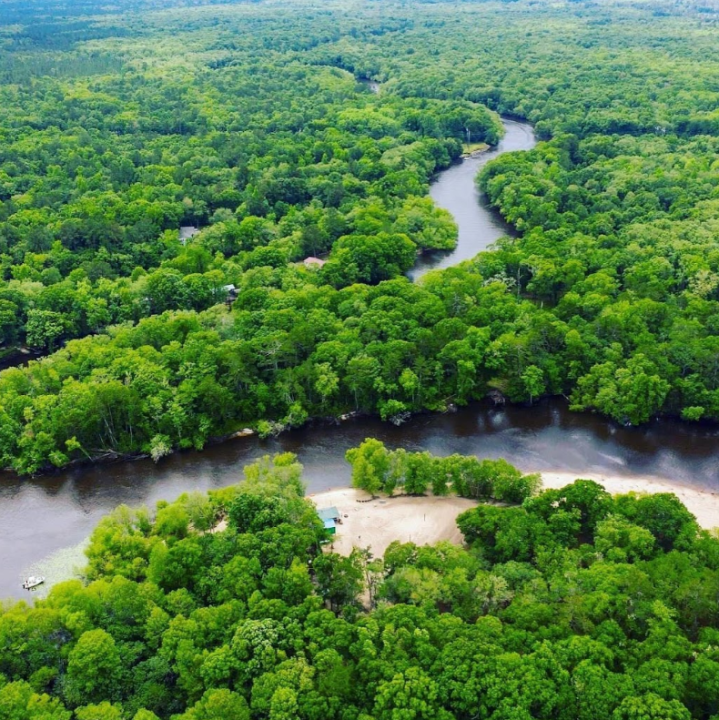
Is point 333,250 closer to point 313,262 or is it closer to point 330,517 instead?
point 313,262

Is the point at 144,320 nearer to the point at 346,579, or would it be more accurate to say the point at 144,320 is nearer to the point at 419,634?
the point at 346,579

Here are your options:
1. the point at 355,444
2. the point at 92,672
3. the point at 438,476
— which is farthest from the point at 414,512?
the point at 92,672

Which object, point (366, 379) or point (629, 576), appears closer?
point (629, 576)

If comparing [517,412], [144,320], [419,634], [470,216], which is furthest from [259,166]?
[419,634]

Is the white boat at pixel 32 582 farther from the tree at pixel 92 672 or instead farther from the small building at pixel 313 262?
the small building at pixel 313 262

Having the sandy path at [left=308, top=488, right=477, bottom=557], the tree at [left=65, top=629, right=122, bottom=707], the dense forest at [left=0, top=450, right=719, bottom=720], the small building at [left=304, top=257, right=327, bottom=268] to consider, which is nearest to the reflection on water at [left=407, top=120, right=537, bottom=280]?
the small building at [left=304, top=257, right=327, bottom=268]

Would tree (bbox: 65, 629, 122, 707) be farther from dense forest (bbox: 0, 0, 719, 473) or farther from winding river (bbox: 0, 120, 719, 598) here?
dense forest (bbox: 0, 0, 719, 473)

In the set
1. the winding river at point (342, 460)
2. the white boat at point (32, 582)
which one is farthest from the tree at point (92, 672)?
the winding river at point (342, 460)
